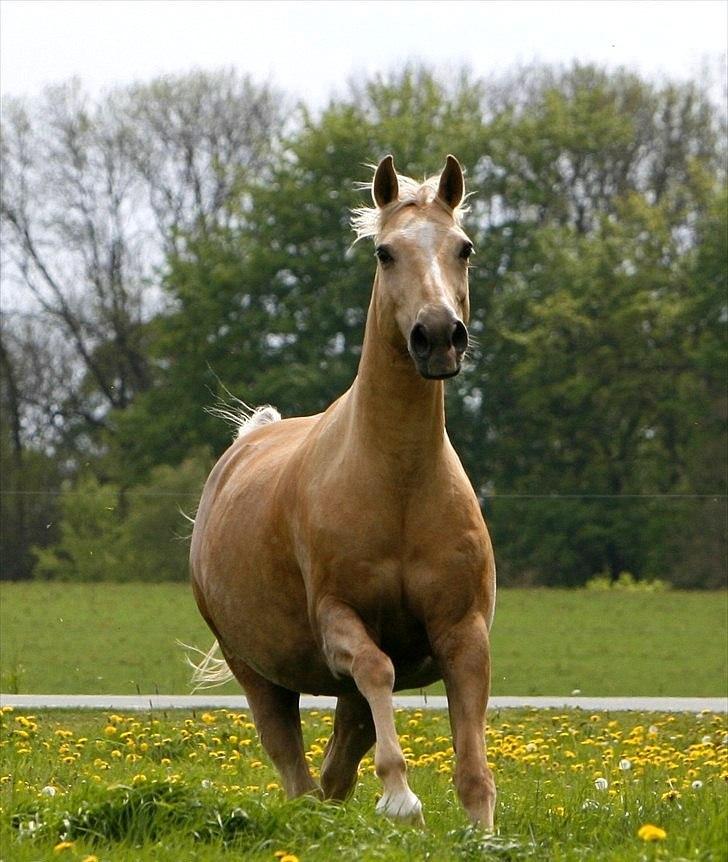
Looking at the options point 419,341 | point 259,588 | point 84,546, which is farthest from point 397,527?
point 84,546

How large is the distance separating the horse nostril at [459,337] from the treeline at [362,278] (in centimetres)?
3189

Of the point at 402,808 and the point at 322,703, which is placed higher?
the point at 402,808

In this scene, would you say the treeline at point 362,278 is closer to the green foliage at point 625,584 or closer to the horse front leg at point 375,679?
the green foliage at point 625,584

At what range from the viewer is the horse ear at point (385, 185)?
6.69 metres

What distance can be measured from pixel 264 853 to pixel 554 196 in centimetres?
4678

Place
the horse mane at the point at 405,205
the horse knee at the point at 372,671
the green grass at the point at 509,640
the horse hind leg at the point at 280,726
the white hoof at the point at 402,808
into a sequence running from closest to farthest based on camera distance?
1. the white hoof at the point at 402,808
2. the horse knee at the point at 372,671
3. the horse mane at the point at 405,205
4. the horse hind leg at the point at 280,726
5. the green grass at the point at 509,640

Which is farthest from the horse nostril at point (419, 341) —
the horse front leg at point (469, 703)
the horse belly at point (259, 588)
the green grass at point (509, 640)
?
the green grass at point (509, 640)

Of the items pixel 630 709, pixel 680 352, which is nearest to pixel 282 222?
pixel 680 352

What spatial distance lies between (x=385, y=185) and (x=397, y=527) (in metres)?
1.33

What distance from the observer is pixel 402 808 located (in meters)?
5.80

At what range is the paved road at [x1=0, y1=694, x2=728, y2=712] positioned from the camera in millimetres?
14938

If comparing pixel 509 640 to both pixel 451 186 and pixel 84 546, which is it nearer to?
pixel 84 546

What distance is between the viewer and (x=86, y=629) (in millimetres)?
26172

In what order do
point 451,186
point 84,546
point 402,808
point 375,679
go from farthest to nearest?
point 84,546 → point 451,186 → point 375,679 → point 402,808
